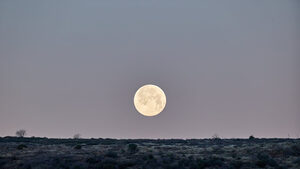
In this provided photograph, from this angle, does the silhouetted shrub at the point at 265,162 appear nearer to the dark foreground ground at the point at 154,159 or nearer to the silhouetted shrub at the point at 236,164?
the dark foreground ground at the point at 154,159

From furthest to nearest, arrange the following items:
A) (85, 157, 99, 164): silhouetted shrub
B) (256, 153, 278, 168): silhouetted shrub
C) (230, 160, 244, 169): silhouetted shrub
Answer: (85, 157, 99, 164): silhouetted shrub → (256, 153, 278, 168): silhouetted shrub → (230, 160, 244, 169): silhouetted shrub

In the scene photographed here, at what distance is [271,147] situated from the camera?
52.2 m

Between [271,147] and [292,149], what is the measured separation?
3.98m

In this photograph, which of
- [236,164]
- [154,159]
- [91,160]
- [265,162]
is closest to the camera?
[236,164]

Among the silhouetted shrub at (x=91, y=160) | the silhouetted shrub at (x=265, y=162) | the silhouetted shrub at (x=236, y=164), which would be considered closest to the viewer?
the silhouetted shrub at (x=236, y=164)

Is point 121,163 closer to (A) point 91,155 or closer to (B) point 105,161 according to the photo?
(B) point 105,161

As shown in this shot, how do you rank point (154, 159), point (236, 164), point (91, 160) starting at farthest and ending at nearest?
point (154, 159) < point (91, 160) < point (236, 164)

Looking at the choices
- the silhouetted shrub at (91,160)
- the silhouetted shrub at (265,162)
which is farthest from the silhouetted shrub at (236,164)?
the silhouetted shrub at (91,160)

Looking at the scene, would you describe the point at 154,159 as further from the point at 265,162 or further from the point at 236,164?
the point at 265,162

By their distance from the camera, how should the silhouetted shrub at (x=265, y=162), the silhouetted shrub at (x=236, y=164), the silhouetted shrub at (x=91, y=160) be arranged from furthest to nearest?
the silhouetted shrub at (x=91, y=160)
the silhouetted shrub at (x=265, y=162)
the silhouetted shrub at (x=236, y=164)

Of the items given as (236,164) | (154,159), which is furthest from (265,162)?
(154,159)

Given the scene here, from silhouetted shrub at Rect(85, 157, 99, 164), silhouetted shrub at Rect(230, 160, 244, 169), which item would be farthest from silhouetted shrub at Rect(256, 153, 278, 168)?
silhouetted shrub at Rect(85, 157, 99, 164)

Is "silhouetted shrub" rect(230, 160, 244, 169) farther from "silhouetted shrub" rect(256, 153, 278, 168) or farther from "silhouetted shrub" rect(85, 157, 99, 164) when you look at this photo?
"silhouetted shrub" rect(85, 157, 99, 164)

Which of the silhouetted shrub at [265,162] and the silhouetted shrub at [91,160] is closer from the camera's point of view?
the silhouetted shrub at [265,162]
